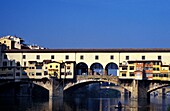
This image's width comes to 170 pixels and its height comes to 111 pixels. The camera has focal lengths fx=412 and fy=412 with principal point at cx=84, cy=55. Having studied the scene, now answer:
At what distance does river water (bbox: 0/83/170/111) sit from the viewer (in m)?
51.8

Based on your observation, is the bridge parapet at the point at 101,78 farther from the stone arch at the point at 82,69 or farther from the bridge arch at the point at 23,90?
the bridge arch at the point at 23,90

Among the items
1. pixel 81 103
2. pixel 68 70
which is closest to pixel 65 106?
pixel 81 103

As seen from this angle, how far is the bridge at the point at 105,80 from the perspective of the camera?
207ft

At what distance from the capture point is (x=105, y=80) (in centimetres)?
6675

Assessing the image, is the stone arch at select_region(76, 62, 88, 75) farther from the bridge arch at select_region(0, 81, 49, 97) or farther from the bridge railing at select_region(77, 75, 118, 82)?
the bridge arch at select_region(0, 81, 49, 97)

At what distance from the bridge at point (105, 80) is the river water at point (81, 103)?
1359 mm

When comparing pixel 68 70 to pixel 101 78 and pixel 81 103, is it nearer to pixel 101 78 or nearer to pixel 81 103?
pixel 101 78

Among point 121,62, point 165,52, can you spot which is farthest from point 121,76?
point 165,52

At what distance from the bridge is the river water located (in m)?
1.36

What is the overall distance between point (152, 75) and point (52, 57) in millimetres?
18192

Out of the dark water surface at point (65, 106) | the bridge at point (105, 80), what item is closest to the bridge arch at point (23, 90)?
the bridge at point (105, 80)

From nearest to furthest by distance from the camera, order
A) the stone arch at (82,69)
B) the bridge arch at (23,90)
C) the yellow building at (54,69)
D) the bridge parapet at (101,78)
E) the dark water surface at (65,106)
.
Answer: the dark water surface at (65,106), the bridge parapet at (101,78), the yellow building at (54,69), the stone arch at (82,69), the bridge arch at (23,90)

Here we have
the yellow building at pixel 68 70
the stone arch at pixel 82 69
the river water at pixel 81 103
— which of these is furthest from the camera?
the stone arch at pixel 82 69

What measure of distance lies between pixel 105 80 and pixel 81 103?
18.7ft
